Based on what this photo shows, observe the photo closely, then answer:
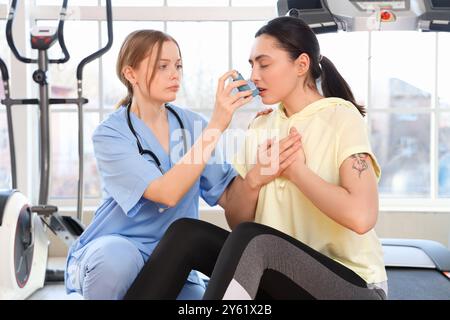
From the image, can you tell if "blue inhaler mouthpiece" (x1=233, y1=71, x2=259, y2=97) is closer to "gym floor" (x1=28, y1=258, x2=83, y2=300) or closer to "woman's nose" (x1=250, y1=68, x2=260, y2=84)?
"woman's nose" (x1=250, y1=68, x2=260, y2=84)

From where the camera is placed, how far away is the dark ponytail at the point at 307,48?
173cm

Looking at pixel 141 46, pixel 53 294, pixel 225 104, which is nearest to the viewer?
pixel 225 104

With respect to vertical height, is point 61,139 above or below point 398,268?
above

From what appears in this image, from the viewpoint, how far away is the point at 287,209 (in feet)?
5.57

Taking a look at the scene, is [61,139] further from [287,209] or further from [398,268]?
[287,209]

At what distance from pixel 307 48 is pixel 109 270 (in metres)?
0.83

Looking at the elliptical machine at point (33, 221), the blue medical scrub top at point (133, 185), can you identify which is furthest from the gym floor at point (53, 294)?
the blue medical scrub top at point (133, 185)

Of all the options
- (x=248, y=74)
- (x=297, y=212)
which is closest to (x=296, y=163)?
(x=297, y=212)

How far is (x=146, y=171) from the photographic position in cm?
169

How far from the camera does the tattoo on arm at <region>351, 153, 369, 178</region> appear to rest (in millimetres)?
1549

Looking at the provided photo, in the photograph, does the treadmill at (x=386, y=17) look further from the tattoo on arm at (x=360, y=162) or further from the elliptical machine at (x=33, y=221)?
the tattoo on arm at (x=360, y=162)

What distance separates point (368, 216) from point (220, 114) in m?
0.48

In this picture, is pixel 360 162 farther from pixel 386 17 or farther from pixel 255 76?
pixel 386 17
